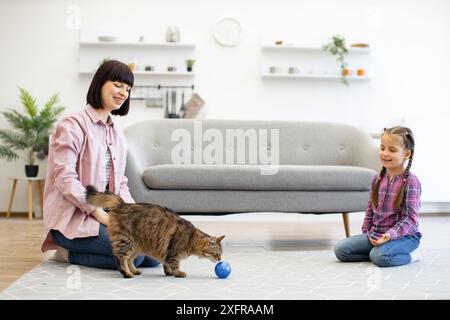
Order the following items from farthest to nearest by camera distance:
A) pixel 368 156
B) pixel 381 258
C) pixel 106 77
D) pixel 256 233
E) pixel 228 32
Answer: pixel 228 32, pixel 256 233, pixel 368 156, pixel 381 258, pixel 106 77

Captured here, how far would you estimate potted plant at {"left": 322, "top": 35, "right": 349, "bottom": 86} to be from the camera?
5504 mm

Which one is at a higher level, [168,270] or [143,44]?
[143,44]

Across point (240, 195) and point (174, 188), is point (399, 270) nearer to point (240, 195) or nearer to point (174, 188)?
point (240, 195)

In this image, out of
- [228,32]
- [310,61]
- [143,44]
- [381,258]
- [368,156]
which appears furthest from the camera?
[310,61]

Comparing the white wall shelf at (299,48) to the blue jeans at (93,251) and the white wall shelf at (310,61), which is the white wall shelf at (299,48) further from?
the blue jeans at (93,251)

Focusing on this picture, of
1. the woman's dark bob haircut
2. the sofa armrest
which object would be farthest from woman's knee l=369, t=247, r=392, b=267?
the woman's dark bob haircut

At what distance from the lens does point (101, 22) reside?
546 centimetres

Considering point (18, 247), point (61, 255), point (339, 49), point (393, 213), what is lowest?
point (18, 247)

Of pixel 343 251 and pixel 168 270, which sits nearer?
pixel 168 270

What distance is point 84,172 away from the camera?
253 cm

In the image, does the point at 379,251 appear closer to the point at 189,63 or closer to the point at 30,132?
the point at 189,63

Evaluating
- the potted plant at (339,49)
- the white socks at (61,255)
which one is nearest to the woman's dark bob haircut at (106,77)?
the white socks at (61,255)

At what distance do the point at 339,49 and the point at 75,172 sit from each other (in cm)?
373

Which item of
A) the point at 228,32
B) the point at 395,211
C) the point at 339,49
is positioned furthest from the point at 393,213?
the point at 228,32
